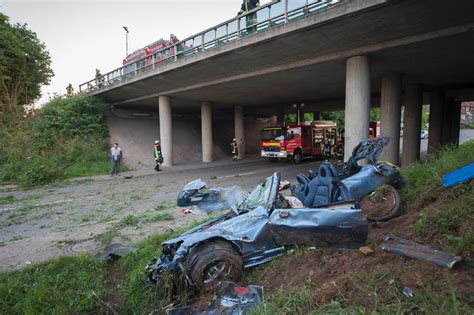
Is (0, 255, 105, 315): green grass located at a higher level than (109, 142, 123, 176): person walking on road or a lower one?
lower

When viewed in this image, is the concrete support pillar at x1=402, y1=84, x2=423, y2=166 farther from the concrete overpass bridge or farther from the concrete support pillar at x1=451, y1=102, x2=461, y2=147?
the concrete support pillar at x1=451, y1=102, x2=461, y2=147

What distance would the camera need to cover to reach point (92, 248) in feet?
16.9

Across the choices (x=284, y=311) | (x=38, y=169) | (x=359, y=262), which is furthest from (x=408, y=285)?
(x=38, y=169)

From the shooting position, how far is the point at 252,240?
11.5ft

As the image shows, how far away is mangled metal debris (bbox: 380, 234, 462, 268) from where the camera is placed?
272cm

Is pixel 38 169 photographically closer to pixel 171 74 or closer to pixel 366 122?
pixel 171 74

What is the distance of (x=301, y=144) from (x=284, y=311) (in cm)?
1696

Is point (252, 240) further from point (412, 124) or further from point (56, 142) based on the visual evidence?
point (56, 142)

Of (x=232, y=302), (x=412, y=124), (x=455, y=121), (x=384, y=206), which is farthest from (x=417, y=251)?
(x=455, y=121)

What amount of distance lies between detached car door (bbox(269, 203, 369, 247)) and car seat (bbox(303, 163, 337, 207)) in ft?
3.17

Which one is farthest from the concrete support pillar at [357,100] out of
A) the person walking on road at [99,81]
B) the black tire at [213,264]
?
the person walking on road at [99,81]

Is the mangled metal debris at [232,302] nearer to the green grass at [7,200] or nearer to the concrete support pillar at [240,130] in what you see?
the green grass at [7,200]

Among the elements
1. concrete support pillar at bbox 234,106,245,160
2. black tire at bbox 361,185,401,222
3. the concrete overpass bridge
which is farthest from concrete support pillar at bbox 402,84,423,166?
black tire at bbox 361,185,401,222

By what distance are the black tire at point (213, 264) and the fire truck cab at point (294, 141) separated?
15.7 metres
